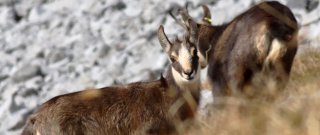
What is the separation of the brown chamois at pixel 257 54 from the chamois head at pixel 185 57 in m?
0.50

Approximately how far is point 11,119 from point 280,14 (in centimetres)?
900

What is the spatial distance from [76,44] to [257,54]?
1058 centimetres

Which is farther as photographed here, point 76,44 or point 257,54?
point 76,44

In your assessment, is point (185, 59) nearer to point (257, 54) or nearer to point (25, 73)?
→ point (257, 54)

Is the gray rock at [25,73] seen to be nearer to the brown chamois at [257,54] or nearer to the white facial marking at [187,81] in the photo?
the brown chamois at [257,54]

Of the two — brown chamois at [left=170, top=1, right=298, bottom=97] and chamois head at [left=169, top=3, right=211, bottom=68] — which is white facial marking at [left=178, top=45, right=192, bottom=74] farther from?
chamois head at [left=169, top=3, right=211, bottom=68]

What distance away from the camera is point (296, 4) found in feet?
51.9

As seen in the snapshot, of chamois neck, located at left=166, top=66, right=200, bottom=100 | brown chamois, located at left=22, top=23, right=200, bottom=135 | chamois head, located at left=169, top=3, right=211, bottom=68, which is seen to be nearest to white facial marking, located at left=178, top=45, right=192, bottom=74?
brown chamois, located at left=22, top=23, right=200, bottom=135

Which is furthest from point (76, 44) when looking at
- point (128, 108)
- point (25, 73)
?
point (128, 108)

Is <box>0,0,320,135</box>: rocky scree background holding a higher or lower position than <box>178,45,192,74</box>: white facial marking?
lower

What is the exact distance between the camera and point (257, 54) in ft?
28.7

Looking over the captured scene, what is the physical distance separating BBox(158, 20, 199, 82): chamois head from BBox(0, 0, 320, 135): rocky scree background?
7.21 meters

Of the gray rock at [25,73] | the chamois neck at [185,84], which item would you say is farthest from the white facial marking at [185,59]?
the gray rock at [25,73]

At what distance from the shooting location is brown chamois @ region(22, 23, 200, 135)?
7953 millimetres
